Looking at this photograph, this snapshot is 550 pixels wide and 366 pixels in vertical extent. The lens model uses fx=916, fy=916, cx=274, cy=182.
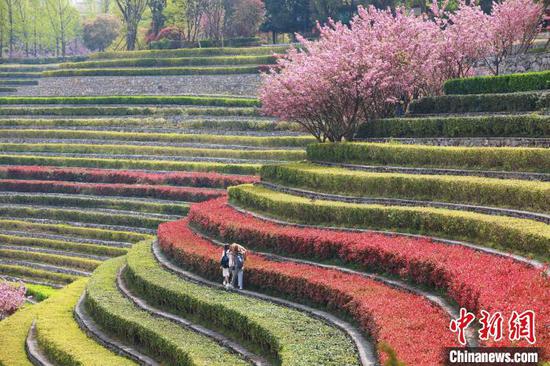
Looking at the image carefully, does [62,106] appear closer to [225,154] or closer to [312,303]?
[225,154]

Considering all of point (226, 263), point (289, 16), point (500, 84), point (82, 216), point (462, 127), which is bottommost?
point (82, 216)

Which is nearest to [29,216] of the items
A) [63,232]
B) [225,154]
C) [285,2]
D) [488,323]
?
[63,232]

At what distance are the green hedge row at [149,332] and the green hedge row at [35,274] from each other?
13.5 metres

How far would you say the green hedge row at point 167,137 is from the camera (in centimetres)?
A: 6147

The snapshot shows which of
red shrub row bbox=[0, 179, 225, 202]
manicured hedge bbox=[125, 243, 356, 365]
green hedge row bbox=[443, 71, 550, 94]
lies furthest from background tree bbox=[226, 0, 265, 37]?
manicured hedge bbox=[125, 243, 356, 365]

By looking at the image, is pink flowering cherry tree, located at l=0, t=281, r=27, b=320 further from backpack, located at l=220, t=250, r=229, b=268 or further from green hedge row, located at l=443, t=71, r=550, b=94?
green hedge row, located at l=443, t=71, r=550, b=94

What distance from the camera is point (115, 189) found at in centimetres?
6019

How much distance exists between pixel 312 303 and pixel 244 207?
41.8 ft

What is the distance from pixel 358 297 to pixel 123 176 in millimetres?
39345

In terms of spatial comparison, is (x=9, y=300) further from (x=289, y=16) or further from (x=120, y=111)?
(x=289, y=16)

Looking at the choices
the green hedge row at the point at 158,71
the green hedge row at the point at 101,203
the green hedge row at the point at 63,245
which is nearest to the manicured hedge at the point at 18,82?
the green hedge row at the point at 158,71

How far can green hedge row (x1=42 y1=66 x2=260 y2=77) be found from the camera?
80188 millimetres

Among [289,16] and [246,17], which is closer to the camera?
[289,16]

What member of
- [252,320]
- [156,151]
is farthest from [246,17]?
[252,320]
